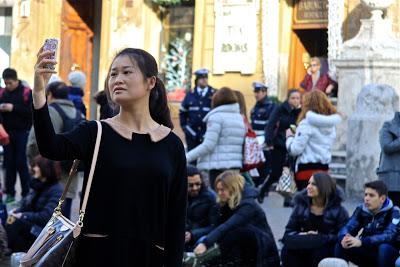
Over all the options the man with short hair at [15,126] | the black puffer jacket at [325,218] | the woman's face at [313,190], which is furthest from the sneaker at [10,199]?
the woman's face at [313,190]

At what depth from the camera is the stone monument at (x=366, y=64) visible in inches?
575

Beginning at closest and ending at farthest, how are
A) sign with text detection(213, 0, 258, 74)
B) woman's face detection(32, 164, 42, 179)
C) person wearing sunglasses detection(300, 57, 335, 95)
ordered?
woman's face detection(32, 164, 42, 179) → person wearing sunglasses detection(300, 57, 335, 95) → sign with text detection(213, 0, 258, 74)

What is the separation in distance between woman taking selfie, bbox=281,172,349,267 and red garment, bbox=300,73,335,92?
8443 mm

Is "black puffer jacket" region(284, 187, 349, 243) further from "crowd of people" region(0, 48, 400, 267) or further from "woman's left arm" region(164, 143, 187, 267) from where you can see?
"woman's left arm" region(164, 143, 187, 267)

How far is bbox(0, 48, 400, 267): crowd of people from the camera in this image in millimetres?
3807

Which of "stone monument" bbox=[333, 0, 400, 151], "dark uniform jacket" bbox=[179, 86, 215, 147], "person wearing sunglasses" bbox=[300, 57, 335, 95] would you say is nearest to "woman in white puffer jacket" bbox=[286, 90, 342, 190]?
"dark uniform jacket" bbox=[179, 86, 215, 147]

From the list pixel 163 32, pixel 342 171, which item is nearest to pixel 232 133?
pixel 342 171

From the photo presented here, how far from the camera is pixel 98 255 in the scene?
12.5ft

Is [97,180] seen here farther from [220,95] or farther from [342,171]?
[342,171]

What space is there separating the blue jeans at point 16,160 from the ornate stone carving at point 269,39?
24.3 feet

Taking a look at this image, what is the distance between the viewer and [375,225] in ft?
25.3

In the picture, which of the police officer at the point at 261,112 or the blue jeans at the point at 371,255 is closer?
the blue jeans at the point at 371,255

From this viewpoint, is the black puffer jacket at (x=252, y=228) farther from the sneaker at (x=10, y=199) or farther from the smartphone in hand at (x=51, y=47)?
the sneaker at (x=10, y=199)

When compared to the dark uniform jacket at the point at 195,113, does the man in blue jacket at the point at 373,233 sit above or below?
below
